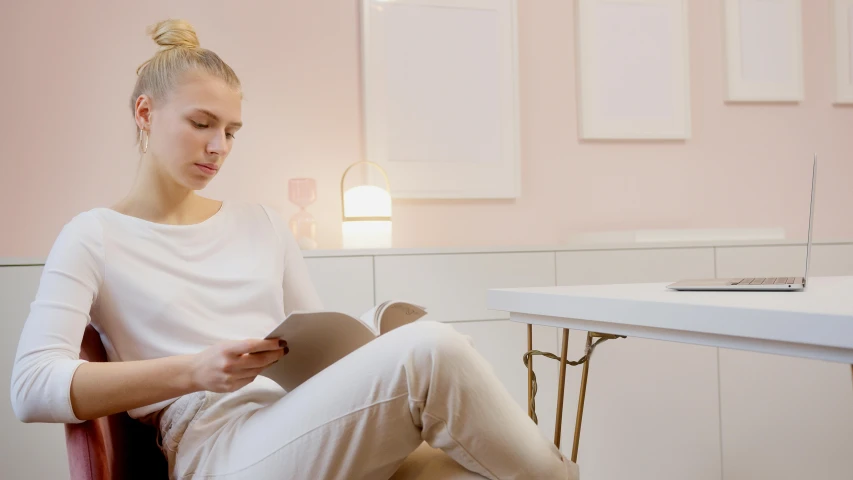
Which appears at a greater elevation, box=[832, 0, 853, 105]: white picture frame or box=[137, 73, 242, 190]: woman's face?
box=[832, 0, 853, 105]: white picture frame

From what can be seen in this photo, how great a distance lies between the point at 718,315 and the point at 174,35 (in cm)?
118

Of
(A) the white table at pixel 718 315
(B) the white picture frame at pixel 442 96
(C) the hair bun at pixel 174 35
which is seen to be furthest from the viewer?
(B) the white picture frame at pixel 442 96

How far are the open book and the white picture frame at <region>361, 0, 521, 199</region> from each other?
1595 millimetres

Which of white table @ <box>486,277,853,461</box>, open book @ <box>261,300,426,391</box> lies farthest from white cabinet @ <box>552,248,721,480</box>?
open book @ <box>261,300,426,391</box>

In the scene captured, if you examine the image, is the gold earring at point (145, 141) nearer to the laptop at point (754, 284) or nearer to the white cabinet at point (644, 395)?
the laptop at point (754, 284)

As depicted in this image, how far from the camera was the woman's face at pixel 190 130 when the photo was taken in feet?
4.84

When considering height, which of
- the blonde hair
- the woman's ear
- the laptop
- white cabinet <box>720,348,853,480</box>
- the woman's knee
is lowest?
white cabinet <box>720,348,853,480</box>

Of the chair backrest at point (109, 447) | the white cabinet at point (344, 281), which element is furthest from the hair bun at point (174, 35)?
the white cabinet at point (344, 281)

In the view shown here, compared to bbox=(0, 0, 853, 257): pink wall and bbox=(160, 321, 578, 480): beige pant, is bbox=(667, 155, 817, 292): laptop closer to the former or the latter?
bbox=(160, 321, 578, 480): beige pant

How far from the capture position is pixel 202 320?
4.70ft

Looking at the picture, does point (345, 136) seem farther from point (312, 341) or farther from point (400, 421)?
point (400, 421)

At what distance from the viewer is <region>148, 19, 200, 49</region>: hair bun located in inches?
62.7

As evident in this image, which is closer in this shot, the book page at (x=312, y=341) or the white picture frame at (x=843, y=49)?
the book page at (x=312, y=341)

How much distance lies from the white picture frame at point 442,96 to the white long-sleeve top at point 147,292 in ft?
4.22
